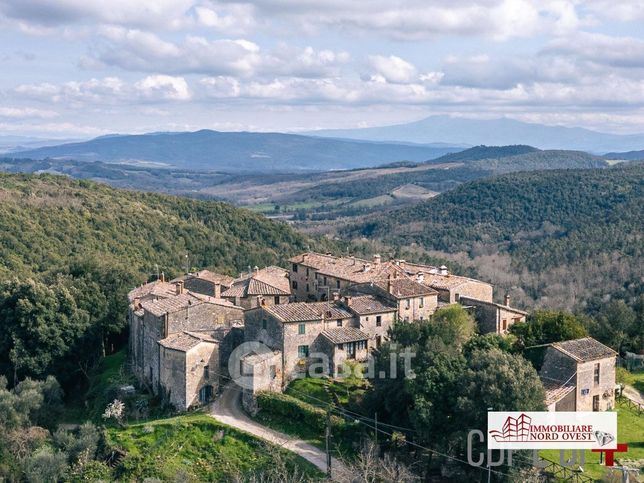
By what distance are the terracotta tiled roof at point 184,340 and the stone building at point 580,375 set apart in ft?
60.9

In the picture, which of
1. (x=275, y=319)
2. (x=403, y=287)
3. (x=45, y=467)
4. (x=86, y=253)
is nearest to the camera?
(x=45, y=467)

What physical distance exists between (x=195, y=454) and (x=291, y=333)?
8569mm

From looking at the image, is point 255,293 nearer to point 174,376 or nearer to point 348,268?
point 348,268

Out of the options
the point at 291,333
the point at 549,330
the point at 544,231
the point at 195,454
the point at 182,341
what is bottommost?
the point at 195,454

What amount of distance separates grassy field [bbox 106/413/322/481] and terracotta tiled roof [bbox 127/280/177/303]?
1269cm

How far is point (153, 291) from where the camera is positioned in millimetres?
52281

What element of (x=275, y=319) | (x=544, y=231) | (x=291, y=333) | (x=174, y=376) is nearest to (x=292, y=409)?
(x=291, y=333)

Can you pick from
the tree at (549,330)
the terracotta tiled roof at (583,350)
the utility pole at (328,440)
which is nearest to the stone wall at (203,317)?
the utility pole at (328,440)

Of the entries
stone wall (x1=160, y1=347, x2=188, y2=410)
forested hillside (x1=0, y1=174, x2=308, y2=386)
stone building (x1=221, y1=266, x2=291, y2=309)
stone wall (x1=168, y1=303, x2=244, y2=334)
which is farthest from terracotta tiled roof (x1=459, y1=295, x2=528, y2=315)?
forested hillside (x1=0, y1=174, x2=308, y2=386)

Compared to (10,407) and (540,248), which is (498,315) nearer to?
(10,407)

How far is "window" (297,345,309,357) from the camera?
42.8 m

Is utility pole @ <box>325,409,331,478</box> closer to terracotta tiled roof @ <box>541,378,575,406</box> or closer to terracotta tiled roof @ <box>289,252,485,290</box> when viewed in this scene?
terracotta tiled roof @ <box>541,378,575,406</box>

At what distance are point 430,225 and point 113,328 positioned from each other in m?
116

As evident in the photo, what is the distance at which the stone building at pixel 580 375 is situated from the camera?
38.0 m
